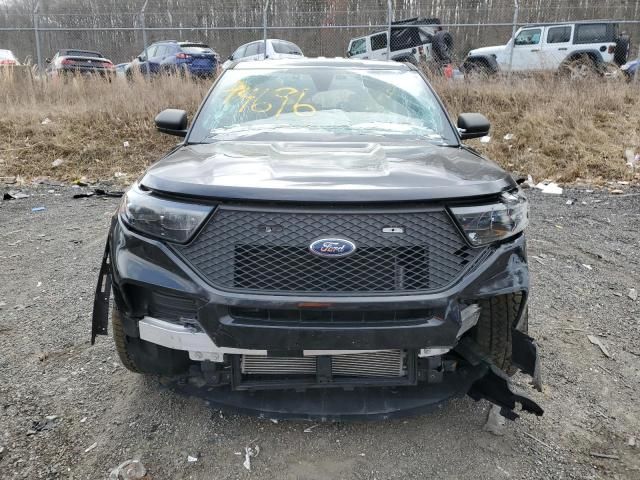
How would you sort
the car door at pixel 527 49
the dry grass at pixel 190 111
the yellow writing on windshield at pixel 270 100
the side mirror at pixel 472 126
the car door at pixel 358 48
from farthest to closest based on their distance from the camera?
the car door at pixel 358 48, the car door at pixel 527 49, the dry grass at pixel 190 111, the side mirror at pixel 472 126, the yellow writing on windshield at pixel 270 100

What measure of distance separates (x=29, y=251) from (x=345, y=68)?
354 centimetres

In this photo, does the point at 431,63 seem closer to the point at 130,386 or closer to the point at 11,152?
the point at 11,152

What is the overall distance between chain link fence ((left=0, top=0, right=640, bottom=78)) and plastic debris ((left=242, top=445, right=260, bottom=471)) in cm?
1271

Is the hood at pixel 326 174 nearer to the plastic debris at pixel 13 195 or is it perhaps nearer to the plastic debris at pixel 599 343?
the plastic debris at pixel 599 343

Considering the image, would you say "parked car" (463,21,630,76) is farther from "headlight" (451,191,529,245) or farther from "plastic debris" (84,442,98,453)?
"plastic debris" (84,442,98,453)

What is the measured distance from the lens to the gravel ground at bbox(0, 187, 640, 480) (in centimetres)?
212

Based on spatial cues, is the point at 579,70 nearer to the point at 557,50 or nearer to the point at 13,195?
the point at 557,50

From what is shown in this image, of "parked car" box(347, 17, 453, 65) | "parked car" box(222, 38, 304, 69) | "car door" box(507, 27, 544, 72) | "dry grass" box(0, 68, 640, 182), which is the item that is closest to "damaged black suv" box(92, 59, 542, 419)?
"dry grass" box(0, 68, 640, 182)

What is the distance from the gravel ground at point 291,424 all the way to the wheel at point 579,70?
856cm

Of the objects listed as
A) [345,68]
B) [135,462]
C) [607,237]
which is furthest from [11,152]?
[607,237]

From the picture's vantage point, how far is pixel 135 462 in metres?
2.11

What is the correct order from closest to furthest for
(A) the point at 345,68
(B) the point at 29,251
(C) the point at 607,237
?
(A) the point at 345,68 → (B) the point at 29,251 → (C) the point at 607,237

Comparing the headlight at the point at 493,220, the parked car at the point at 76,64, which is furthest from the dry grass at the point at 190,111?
the headlight at the point at 493,220

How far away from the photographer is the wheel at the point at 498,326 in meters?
2.13
